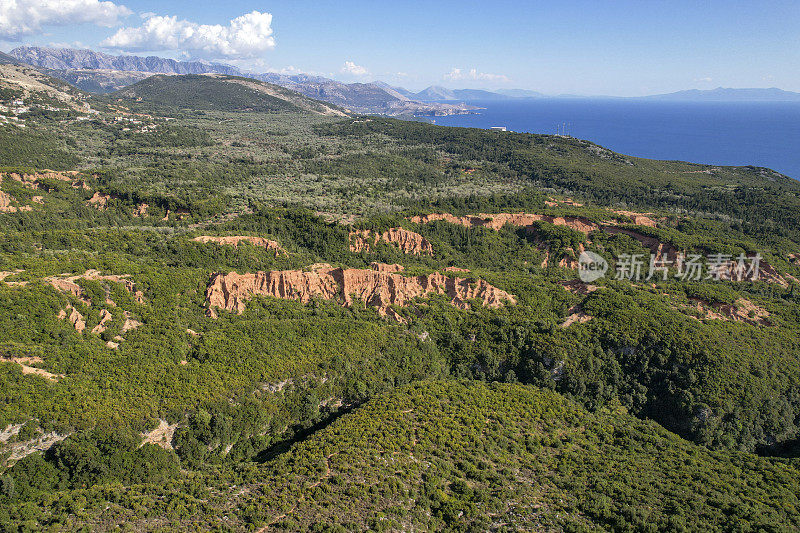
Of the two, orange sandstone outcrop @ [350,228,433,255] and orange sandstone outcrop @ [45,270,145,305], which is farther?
orange sandstone outcrop @ [350,228,433,255]

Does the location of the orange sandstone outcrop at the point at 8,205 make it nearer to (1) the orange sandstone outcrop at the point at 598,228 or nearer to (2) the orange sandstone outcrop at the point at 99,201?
(2) the orange sandstone outcrop at the point at 99,201

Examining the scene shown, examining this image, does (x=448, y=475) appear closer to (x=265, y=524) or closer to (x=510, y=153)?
(x=265, y=524)

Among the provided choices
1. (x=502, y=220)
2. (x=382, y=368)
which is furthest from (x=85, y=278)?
(x=502, y=220)

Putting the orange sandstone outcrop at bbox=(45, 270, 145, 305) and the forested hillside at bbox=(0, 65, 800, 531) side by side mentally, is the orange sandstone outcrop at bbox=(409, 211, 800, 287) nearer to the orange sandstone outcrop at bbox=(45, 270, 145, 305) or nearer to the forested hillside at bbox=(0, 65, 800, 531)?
the forested hillside at bbox=(0, 65, 800, 531)

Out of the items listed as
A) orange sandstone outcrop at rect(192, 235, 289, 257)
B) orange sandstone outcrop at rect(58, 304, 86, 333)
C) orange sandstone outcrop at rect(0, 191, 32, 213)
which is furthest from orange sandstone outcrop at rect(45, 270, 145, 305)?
orange sandstone outcrop at rect(0, 191, 32, 213)

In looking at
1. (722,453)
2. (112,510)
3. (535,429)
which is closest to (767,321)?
(722,453)

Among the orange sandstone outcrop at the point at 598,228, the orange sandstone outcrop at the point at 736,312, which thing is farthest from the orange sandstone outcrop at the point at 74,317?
the orange sandstone outcrop at the point at 736,312
